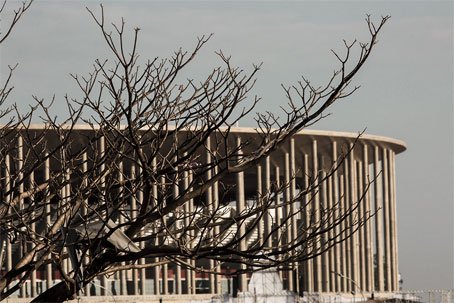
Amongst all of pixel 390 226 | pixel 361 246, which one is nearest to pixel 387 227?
pixel 390 226

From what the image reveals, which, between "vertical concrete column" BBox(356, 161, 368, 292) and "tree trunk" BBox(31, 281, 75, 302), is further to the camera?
"vertical concrete column" BBox(356, 161, 368, 292)

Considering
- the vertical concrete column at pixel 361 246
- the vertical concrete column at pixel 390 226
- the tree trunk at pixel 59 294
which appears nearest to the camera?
the tree trunk at pixel 59 294

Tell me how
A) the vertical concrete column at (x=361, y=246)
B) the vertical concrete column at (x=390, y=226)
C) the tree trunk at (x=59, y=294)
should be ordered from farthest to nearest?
the vertical concrete column at (x=390, y=226) < the vertical concrete column at (x=361, y=246) < the tree trunk at (x=59, y=294)

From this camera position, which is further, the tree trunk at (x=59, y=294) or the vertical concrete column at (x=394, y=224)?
the vertical concrete column at (x=394, y=224)

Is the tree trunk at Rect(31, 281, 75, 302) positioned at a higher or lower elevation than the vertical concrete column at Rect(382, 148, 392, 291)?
lower

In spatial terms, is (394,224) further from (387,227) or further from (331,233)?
(331,233)

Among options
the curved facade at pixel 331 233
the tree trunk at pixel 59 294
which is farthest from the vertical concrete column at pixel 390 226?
the tree trunk at pixel 59 294

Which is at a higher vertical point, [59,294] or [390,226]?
[390,226]

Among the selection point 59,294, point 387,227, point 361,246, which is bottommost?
point 59,294

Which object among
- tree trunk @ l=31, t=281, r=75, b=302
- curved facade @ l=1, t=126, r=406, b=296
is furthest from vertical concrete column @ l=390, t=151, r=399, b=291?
tree trunk @ l=31, t=281, r=75, b=302

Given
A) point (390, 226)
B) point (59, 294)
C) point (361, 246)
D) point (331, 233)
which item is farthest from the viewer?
point (390, 226)

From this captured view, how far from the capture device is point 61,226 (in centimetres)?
1381

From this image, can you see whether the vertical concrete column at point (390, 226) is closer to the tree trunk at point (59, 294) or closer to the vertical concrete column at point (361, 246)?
the vertical concrete column at point (361, 246)

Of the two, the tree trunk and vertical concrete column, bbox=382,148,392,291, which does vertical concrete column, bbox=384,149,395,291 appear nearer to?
vertical concrete column, bbox=382,148,392,291
